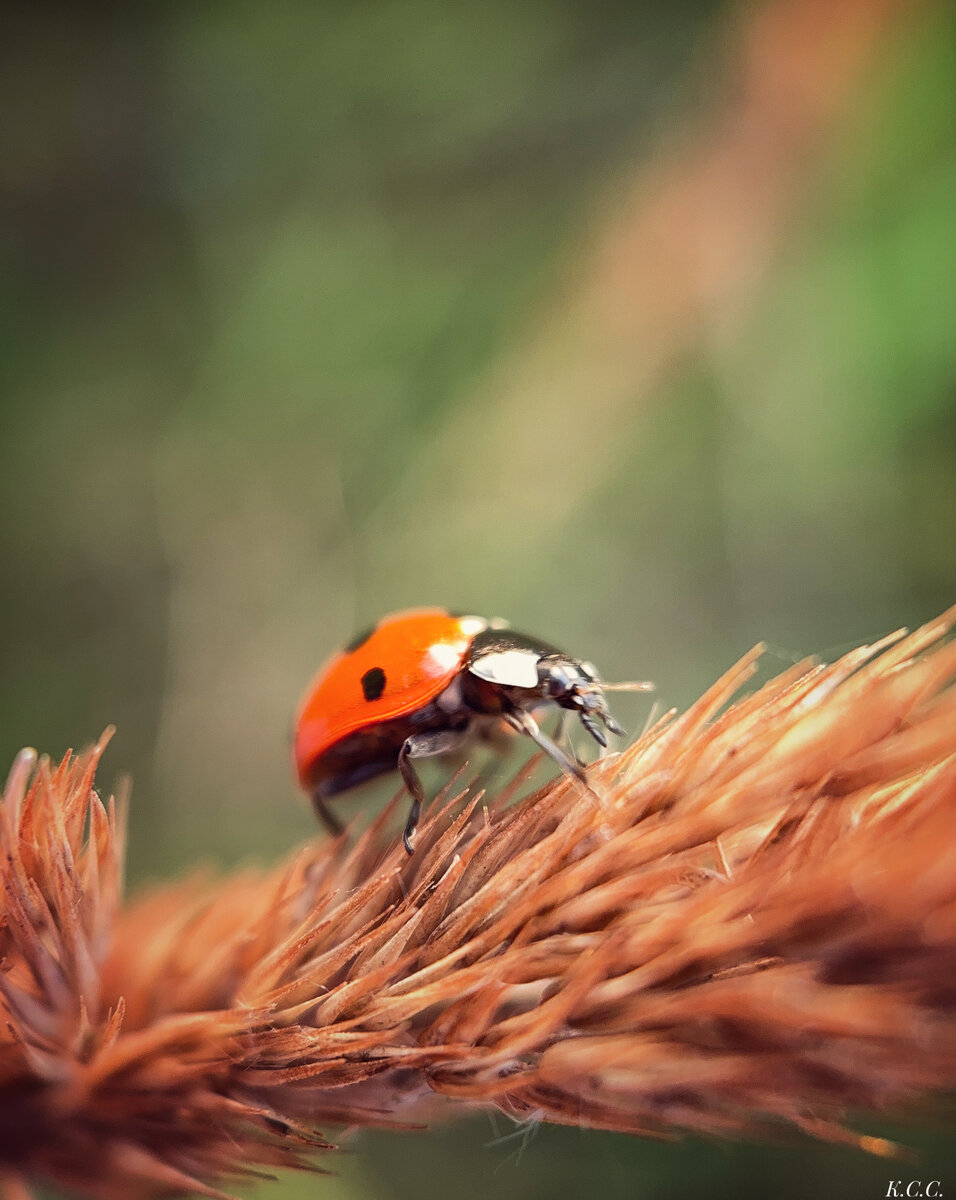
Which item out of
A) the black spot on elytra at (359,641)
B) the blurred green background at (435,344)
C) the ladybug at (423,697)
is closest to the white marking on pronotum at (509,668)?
the ladybug at (423,697)

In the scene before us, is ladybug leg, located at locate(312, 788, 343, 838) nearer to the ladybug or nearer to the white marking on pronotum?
the ladybug

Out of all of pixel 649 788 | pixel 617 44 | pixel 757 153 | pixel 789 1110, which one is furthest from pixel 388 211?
pixel 789 1110

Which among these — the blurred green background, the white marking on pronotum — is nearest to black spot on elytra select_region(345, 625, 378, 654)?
the white marking on pronotum

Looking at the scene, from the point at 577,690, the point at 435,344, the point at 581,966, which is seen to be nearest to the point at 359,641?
the point at 577,690

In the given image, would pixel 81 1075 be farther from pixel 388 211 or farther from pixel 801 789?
pixel 388 211

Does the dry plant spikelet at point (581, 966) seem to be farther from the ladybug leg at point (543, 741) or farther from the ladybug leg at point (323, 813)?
the ladybug leg at point (323, 813)
